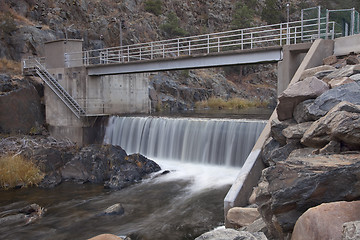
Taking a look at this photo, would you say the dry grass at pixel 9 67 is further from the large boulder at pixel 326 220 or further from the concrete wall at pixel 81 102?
the large boulder at pixel 326 220

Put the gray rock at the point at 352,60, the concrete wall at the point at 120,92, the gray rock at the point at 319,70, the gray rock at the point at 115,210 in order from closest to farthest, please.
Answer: the gray rock at the point at 319,70, the gray rock at the point at 352,60, the gray rock at the point at 115,210, the concrete wall at the point at 120,92

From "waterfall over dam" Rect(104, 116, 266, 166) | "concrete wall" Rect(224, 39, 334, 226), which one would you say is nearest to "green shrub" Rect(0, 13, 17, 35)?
"waterfall over dam" Rect(104, 116, 266, 166)

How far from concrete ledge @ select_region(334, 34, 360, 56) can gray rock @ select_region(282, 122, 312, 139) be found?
5.86 m

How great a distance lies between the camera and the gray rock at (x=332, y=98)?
29.7ft

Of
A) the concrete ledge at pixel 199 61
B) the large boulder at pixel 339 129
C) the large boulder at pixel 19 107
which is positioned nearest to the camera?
the large boulder at pixel 339 129

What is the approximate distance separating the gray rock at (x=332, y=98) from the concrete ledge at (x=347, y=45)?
486 centimetres

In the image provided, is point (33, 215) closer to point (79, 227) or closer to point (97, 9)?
point (79, 227)

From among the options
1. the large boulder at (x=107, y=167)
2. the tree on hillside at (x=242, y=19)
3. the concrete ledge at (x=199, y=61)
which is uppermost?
the tree on hillside at (x=242, y=19)

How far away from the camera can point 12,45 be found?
1312 inches

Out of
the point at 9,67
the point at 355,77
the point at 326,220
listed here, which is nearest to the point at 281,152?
the point at 355,77

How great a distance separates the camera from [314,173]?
20.1 ft

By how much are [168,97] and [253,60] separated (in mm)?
24721

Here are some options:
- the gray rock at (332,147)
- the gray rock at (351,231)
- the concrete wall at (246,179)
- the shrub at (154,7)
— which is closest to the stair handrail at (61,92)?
the concrete wall at (246,179)

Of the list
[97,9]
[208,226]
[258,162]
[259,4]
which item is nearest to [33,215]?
[208,226]
